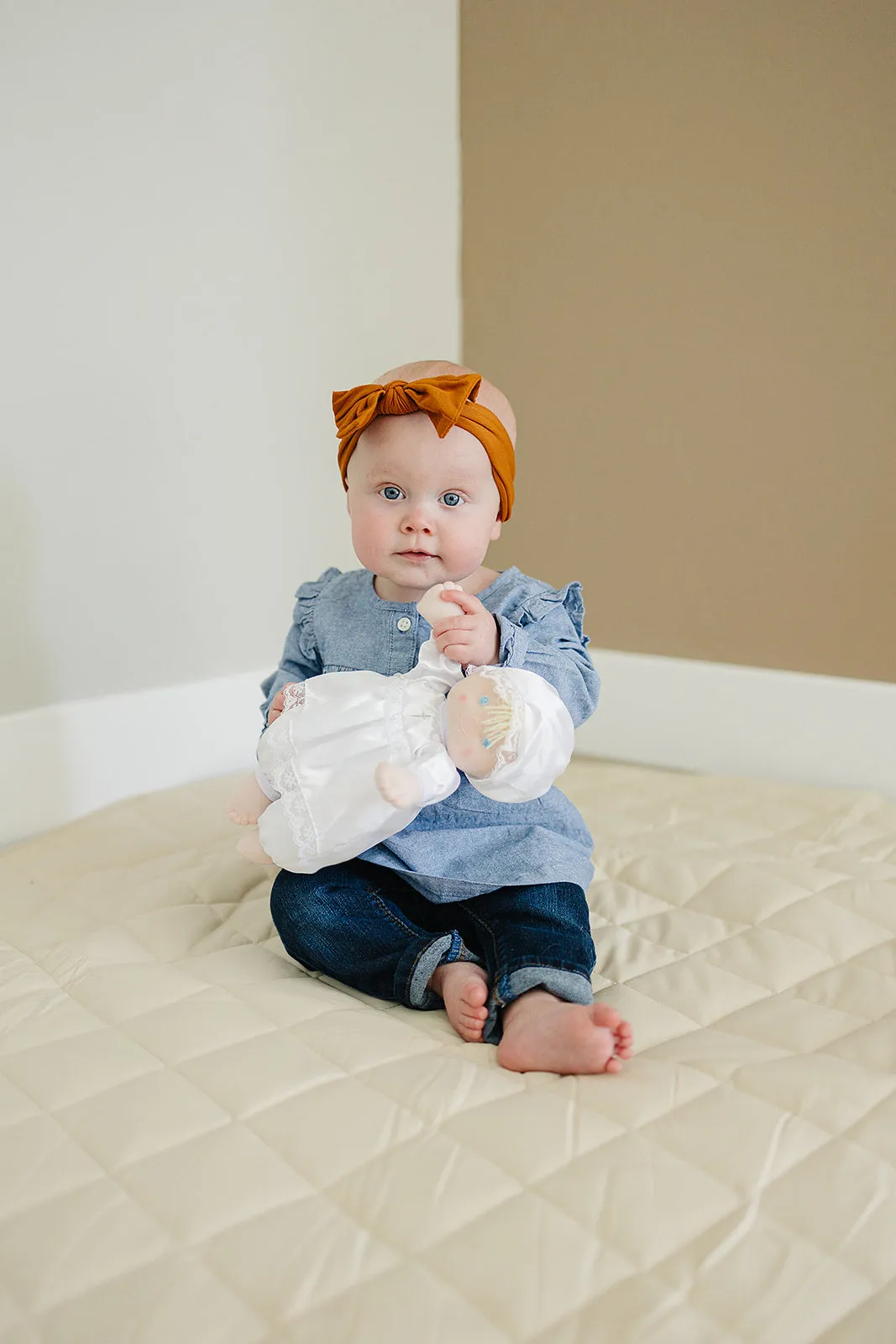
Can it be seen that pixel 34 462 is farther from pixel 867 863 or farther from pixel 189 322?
pixel 867 863

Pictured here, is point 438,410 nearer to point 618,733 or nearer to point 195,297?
point 195,297

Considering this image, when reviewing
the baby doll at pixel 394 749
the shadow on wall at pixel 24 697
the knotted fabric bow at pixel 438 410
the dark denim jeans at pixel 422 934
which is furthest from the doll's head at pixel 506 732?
the shadow on wall at pixel 24 697

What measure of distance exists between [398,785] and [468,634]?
152 millimetres

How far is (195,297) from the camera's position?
5.38ft

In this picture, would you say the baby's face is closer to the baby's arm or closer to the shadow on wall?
the baby's arm

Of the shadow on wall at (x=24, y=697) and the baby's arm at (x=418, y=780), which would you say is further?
the shadow on wall at (x=24, y=697)

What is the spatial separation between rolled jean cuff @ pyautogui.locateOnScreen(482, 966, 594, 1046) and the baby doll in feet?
0.46

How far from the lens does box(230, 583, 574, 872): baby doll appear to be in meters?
0.87

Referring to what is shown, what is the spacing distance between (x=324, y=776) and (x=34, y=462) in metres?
0.79

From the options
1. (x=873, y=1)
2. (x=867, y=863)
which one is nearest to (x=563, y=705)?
(x=867, y=863)

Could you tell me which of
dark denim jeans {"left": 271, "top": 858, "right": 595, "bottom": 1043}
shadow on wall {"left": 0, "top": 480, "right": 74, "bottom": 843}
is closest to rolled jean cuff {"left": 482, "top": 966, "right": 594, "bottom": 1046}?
dark denim jeans {"left": 271, "top": 858, "right": 595, "bottom": 1043}

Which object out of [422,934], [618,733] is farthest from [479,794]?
[618,733]

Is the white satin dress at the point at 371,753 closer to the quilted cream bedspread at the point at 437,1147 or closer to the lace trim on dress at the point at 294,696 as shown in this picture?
the lace trim on dress at the point at 294,696

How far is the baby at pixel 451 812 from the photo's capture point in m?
0.94
